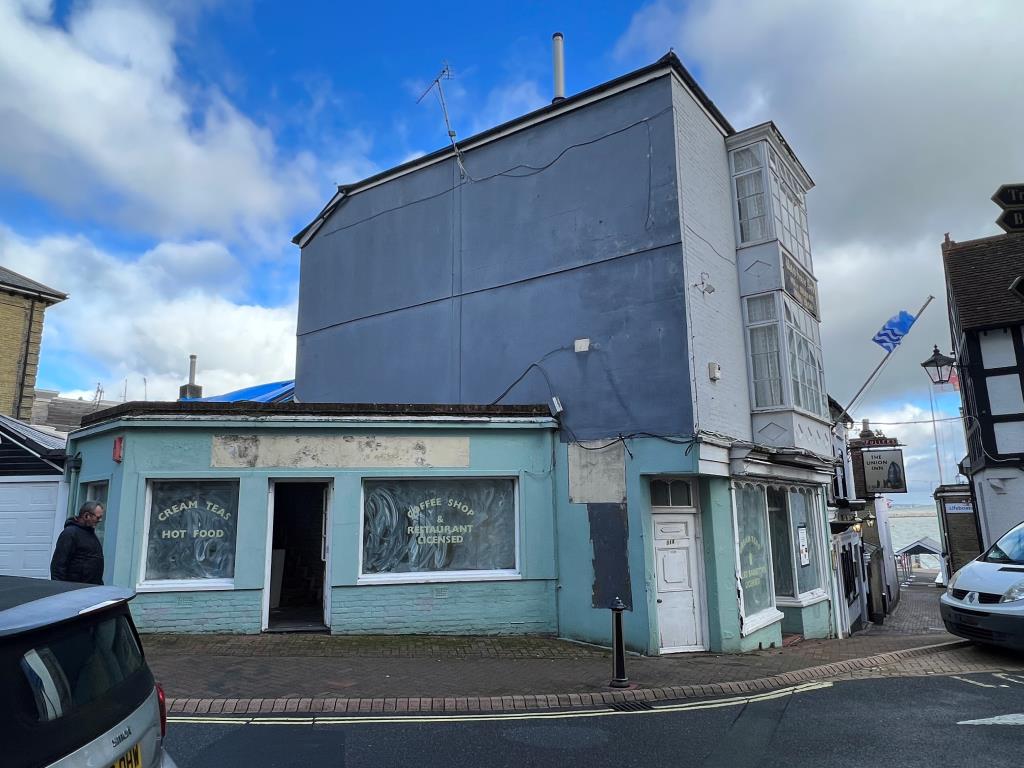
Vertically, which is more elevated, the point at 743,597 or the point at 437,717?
the point at 743,597

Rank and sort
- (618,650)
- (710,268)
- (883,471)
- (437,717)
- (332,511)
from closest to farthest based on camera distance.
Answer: (437,717), (618,650), (332,511), (710,268), (883,471)

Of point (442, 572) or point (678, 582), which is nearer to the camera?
point (678, 582)

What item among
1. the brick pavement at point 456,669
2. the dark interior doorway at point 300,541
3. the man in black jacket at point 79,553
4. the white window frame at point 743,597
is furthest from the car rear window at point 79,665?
the dark interior doorway at point 300,541

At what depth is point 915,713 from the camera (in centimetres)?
689

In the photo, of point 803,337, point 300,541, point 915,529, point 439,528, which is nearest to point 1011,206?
point 803,337

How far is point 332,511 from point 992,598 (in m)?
9.08

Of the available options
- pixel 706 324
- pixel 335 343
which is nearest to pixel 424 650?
pixel 706 324

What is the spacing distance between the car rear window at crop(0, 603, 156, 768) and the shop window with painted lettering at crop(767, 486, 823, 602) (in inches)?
475

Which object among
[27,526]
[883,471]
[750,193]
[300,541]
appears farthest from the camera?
[883,471]

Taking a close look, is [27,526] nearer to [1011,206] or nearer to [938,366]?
[1011,206]

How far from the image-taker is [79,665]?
2.94 m

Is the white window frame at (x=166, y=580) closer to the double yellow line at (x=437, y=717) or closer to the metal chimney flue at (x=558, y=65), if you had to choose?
the double yellow line at (x=437, y=717)

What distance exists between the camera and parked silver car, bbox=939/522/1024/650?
28.7 feet

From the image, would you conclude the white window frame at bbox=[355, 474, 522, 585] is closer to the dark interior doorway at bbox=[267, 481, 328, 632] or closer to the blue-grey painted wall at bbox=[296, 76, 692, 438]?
the blue-grey painted wall at bbox=[296, 76, 692, 438]
